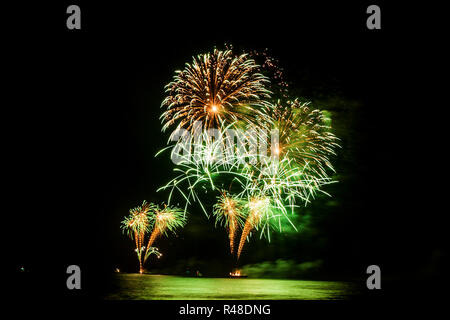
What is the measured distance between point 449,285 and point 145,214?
2319 centimetres

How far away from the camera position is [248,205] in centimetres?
2203

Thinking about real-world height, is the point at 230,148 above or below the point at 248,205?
above
